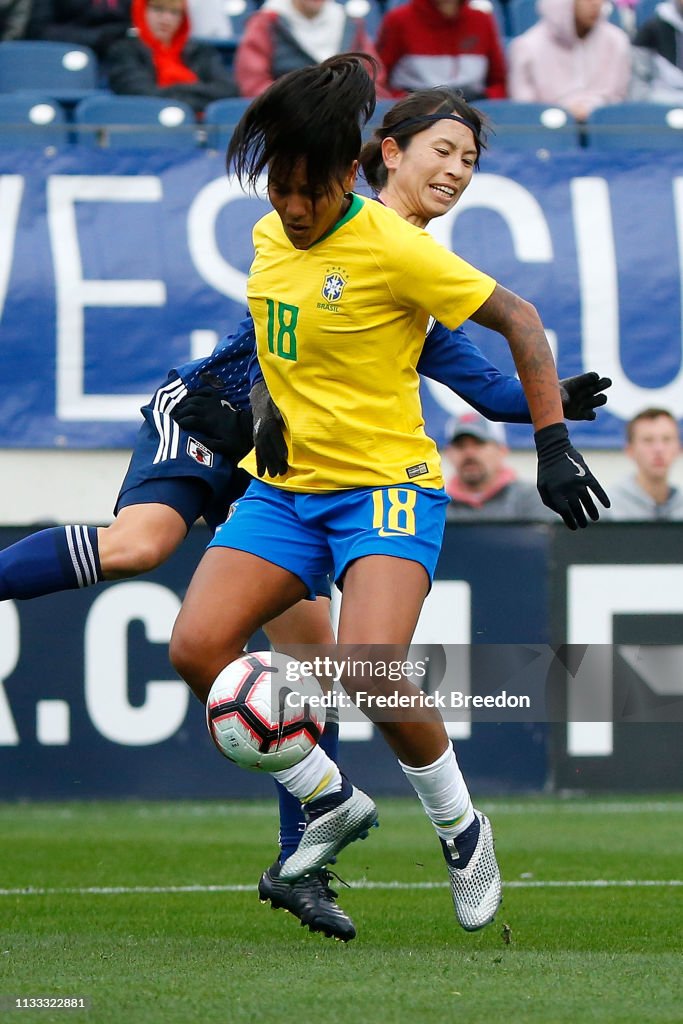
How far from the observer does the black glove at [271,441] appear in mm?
4234

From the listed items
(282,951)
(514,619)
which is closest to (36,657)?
(514,619)

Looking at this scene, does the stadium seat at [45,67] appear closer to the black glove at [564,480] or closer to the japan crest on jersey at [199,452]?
the japan crest on jersey at [199,452]

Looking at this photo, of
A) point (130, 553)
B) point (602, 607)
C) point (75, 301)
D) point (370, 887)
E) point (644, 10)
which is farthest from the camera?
point (644, 10)

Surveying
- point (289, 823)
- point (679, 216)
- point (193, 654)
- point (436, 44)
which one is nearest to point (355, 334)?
point (193, 654)

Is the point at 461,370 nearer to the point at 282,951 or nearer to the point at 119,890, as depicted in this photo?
the point at 282,951

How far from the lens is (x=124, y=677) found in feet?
25.5

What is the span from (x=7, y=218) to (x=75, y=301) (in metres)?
0.66

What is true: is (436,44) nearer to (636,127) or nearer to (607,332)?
(636,127)

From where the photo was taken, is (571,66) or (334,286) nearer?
(334,286)

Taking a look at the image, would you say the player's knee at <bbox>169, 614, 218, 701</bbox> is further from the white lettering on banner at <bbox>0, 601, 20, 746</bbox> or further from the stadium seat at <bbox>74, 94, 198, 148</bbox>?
the stadium seat at <bbox>74, 94, 198, 148</bbox>

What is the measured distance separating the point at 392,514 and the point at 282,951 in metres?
1.14

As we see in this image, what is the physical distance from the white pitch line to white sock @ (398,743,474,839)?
52.6 inches

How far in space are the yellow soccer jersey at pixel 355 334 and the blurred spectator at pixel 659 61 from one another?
7.64m

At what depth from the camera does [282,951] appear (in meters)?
4.11
